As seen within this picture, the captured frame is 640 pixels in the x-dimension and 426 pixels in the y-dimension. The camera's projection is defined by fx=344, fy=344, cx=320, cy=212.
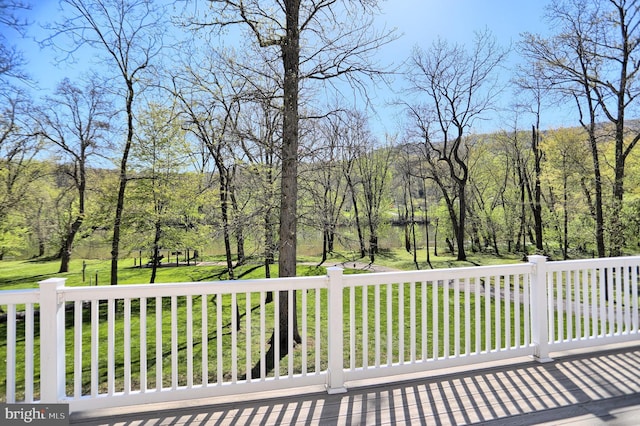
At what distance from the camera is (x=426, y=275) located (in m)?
2.60

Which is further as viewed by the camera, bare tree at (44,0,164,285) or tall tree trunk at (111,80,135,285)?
tall tree trunk at (111,80,135,285)

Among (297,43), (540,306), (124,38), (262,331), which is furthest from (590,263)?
(124,38)

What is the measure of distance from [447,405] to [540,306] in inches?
52.2

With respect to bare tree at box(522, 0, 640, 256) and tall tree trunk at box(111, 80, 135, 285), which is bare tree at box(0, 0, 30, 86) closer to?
tall tree trunk at box(111, 80, 135, 285)

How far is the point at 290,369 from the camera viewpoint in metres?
2.41

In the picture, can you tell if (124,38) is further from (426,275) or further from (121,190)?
(426,275)

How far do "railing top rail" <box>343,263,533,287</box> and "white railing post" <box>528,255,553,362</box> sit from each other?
0.14 meters

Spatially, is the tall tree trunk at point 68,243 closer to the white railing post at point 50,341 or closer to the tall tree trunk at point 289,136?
the tall tree trunk at point 289,136

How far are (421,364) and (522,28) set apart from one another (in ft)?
34.5

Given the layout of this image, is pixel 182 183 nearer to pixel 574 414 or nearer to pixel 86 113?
pixel 86 113

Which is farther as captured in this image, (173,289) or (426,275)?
(426,275)

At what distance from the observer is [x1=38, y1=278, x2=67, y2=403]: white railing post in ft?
6.68

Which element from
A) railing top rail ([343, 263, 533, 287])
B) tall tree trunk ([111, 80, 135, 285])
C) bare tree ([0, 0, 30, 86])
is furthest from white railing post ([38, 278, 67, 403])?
tall tree trunk ([111, 80, 135, 285])

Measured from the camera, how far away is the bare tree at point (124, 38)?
7.25 m
